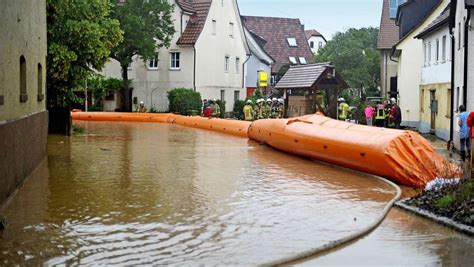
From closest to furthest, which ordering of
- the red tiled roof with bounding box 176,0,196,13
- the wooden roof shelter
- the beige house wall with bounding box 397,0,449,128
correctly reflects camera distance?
the beige house wall with bounding box 397,0,449,128 → the wooden roof shelter → the red tiled roof with bounding box 176,0,196,13

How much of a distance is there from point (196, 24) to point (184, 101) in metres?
7.08

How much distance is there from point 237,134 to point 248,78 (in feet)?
132

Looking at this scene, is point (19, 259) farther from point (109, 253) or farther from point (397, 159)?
point (397, 159)

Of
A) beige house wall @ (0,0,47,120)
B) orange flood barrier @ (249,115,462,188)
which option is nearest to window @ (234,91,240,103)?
orange flood barrier @ (249,115,462,188)

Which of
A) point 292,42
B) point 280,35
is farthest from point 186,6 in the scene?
point 292,42

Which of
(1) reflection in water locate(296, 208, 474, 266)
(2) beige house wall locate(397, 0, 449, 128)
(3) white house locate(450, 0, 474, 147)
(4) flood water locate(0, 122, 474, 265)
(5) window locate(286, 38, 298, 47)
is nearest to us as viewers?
(1) reflection in water locate(296, 208, 474, 266)

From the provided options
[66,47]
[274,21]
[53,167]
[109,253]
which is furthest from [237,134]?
[274,21]

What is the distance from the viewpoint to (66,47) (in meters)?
27.9

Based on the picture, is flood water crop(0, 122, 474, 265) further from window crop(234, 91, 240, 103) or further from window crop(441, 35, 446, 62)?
window crop(234, 91, 240, 103)

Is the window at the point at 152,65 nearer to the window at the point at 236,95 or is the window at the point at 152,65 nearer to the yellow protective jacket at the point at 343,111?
the window at the point at 236,95

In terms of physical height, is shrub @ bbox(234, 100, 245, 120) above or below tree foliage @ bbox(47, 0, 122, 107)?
below

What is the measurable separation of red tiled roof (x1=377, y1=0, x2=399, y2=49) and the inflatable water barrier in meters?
28.6

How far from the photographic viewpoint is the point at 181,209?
12.6m

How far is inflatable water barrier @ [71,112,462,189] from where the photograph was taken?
16.5m
